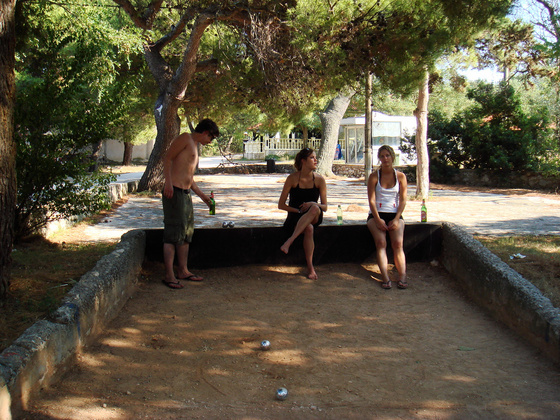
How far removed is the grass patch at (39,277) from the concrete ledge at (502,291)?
361cm

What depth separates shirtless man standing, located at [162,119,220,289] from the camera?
→ 605 cm

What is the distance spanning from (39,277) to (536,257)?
18.1 ft

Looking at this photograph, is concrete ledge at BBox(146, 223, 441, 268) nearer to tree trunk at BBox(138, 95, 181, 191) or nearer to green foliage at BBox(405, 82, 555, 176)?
tree trunk at BBox(138, 95, 181, 191)

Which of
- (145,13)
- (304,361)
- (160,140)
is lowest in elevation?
(304,361)

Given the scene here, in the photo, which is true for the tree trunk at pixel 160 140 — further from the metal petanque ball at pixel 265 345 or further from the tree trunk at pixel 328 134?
the metal petanque ball at pixel 265 345

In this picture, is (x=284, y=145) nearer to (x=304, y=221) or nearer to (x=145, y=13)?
(x=145, y=13)

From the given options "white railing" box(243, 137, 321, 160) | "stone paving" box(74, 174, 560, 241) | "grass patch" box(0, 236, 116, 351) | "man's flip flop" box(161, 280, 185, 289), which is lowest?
"man's flip flop" box(161, 280, 185, 289)

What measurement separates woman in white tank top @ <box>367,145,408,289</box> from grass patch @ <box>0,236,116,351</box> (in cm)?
321

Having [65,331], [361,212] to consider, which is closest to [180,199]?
[65,331]

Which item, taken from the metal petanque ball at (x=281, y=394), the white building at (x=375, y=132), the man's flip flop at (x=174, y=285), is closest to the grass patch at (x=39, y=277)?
the man's flip flop at (x=174, y=285)

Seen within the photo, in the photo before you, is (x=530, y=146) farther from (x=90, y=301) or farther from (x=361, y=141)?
(x=90, y=301)

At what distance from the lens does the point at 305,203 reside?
6.61 meters

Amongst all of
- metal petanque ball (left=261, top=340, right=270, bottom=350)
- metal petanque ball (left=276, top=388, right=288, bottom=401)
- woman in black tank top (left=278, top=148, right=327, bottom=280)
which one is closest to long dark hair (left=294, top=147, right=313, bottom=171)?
woman in black tank top (left=278, top=148, right=327, bottom=280)

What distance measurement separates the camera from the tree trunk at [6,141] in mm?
4297
